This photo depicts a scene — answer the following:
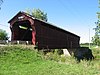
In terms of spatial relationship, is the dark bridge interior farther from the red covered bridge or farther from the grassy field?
the grassy field

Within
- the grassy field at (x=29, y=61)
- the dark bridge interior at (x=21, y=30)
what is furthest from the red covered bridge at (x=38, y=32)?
the grassy field at (x=29, y=61)

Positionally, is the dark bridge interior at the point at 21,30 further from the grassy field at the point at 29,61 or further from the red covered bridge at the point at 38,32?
the grassy field at the point at 29,61

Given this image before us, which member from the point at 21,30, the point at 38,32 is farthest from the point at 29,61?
the point at 21,30

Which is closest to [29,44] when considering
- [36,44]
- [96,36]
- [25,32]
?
[36,44]

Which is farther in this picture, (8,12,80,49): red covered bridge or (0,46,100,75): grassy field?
(8,12,80,49): red covered bridge

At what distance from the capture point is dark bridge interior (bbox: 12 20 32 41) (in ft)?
87.6

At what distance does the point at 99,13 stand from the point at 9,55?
16353 mm

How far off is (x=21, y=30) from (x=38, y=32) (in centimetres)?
663

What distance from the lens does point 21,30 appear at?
96.1 ft

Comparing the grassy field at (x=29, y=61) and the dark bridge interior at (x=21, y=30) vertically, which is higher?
the dark bridge interior at (x=21, y=30)

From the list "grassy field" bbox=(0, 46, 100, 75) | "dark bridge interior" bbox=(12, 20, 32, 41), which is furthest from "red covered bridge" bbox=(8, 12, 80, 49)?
"grassy field" bbox=(0, 46, 100, 75)

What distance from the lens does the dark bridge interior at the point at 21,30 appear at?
1051 inches

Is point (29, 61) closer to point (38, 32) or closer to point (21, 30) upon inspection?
point (38, 32)

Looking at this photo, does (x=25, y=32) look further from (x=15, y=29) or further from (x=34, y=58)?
(x=34, y=58)
